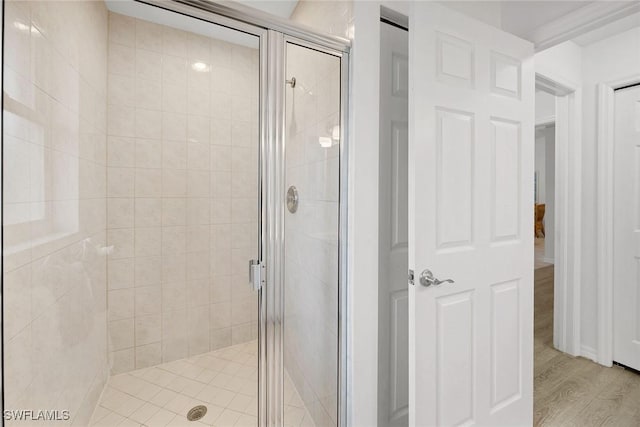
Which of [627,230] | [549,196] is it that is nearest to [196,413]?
[627,230]

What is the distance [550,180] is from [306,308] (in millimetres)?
5194

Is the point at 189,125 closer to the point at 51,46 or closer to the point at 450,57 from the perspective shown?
the point at 51,46

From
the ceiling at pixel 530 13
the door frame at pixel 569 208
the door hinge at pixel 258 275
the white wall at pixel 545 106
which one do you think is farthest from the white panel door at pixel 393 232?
the white wall at pixel 545 106

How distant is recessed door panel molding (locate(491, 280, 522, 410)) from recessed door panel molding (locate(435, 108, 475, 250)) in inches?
14.4

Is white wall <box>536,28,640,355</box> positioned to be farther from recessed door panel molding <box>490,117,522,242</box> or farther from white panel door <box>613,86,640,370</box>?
recessed door panel molding <box>490,117,522,242</box>

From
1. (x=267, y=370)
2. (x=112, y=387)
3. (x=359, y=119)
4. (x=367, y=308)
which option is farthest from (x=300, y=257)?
(x=112, y=387)

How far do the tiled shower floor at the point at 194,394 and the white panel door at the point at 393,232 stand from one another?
44cm

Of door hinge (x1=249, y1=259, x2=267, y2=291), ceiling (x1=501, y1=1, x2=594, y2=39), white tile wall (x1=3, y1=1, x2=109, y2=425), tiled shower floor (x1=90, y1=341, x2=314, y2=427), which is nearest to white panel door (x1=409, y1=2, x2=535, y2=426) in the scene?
ceiling (x1=501, y1=1, x2=594, y2=39)

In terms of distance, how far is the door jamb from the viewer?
2.32 metres

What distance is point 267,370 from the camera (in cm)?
133

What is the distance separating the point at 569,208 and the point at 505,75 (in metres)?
1.53

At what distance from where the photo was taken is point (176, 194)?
1744 mm

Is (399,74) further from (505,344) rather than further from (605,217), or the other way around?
(605,217)

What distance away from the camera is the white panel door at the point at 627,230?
2.11 meters
